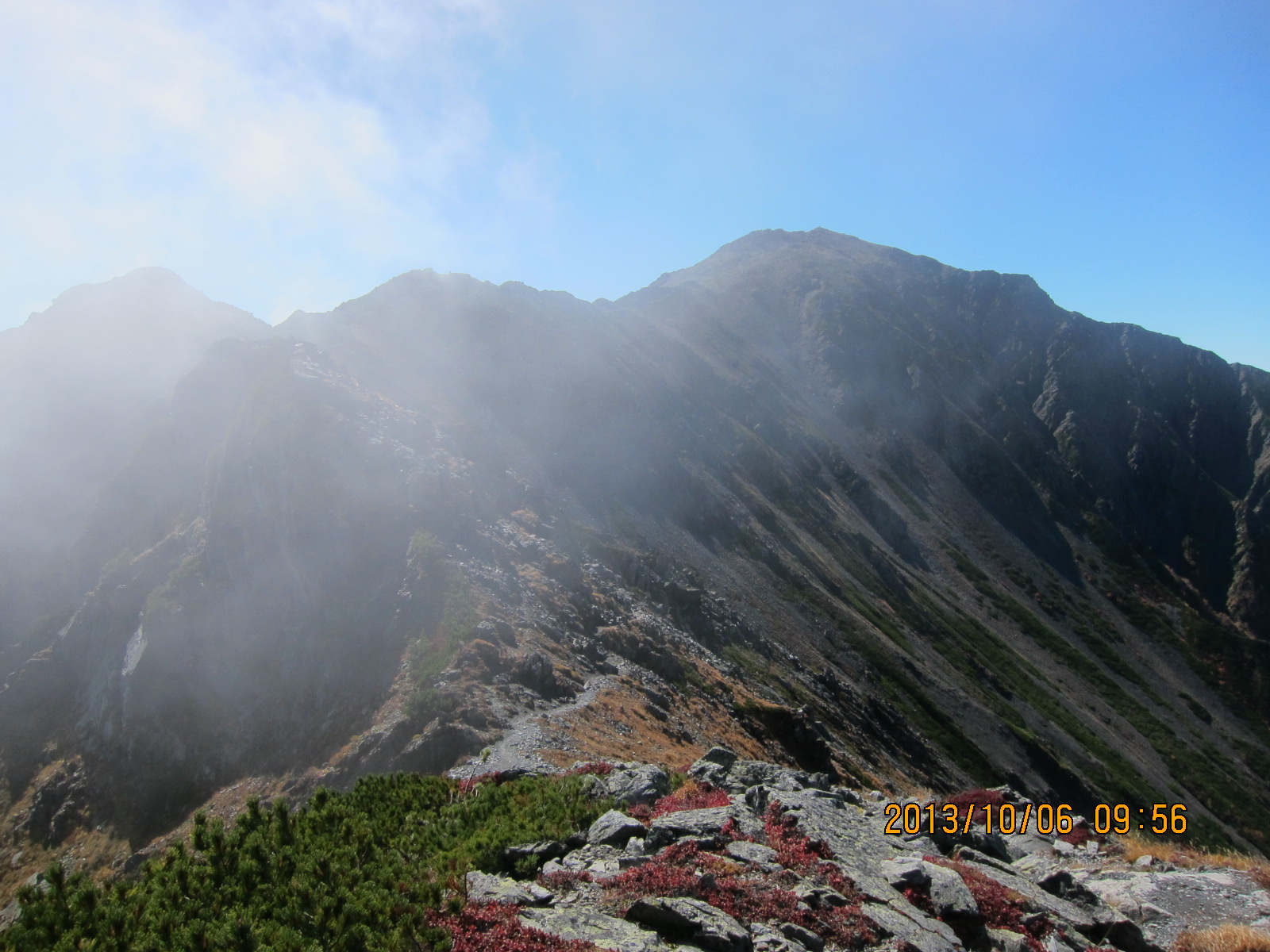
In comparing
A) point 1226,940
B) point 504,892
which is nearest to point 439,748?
point 504,892

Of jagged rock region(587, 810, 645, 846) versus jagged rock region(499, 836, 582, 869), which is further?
jagged rock region(587, 810, 645, 846)

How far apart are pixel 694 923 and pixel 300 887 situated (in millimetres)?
7323

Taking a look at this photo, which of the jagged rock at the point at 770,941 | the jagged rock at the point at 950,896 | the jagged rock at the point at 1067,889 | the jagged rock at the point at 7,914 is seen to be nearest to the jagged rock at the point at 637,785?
the jagged rock at the point at 770,941

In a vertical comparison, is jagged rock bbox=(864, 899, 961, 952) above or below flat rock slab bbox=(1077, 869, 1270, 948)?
above

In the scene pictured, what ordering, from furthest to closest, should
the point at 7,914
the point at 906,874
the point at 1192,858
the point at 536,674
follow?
the point at 536,674, the point at 7,914, the point at 1192,858, the point at 906,874

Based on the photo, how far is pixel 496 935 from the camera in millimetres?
11578

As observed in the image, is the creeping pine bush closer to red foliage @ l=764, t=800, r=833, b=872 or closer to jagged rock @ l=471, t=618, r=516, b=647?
red foliage @ l=764, t=800, r=833, b=872

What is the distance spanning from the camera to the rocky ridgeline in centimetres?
1313

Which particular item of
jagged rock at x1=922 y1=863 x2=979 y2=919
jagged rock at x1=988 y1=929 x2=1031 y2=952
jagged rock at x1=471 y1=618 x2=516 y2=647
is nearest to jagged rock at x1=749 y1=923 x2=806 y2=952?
jagged rock at x1=922 y1=863 x2=979 y2=919

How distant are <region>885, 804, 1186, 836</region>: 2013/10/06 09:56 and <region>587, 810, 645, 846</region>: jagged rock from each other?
10.7 m

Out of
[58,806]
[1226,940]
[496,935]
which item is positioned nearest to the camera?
[496,935]

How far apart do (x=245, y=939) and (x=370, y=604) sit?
36.7 meters

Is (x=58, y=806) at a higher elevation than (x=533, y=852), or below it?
below

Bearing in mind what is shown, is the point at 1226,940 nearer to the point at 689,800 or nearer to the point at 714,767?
the point at 689,800
